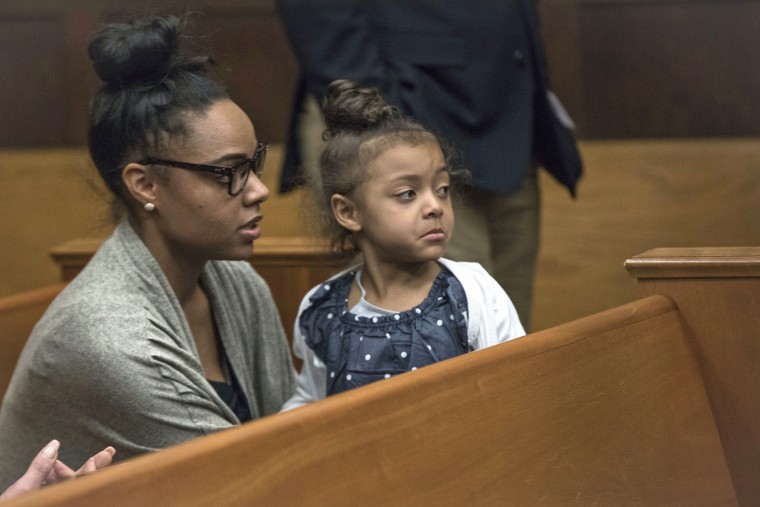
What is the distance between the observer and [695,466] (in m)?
2.10

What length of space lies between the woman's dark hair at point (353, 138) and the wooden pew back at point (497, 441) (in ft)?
1.60

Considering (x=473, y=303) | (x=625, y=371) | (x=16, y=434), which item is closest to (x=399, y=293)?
(x=473, y=303)

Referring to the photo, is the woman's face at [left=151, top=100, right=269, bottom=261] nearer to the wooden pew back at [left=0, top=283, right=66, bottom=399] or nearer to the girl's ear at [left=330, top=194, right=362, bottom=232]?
the girl's ear at [left=330, top=194, right=362, bottom=232]

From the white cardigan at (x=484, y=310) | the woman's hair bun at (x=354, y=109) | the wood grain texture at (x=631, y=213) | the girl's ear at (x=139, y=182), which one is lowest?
the wood grain texture at (x=631, y=213)

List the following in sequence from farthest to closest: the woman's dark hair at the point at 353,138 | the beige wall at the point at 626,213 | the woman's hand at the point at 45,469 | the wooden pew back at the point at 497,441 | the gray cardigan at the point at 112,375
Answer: the beige wall at the point at 626,213
the woman's dark hair at the point at 353,138
the gray cardigan at the point at 112,375
the woman's hand at the point at 45,469
the wooden pew back at the point at 497,441

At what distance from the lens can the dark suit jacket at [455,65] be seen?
2723 millimetres

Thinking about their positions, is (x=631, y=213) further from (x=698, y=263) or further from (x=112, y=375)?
(x=112, y=375)

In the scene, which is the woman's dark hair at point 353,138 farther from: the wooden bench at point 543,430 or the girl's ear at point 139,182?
the wooden bench at point 543,430

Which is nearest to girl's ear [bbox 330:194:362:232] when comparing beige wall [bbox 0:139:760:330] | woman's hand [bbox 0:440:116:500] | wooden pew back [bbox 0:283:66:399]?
woman's hand [bbox 0:440:116:500]

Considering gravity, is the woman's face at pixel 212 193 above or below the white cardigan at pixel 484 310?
above

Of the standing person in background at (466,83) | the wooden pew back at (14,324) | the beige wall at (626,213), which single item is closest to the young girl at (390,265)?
the standing person in background at (466,83)

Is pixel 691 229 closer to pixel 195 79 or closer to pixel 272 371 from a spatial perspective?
pixel 272 371

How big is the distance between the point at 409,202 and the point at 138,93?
52cm

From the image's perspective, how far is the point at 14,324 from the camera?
2.78m
